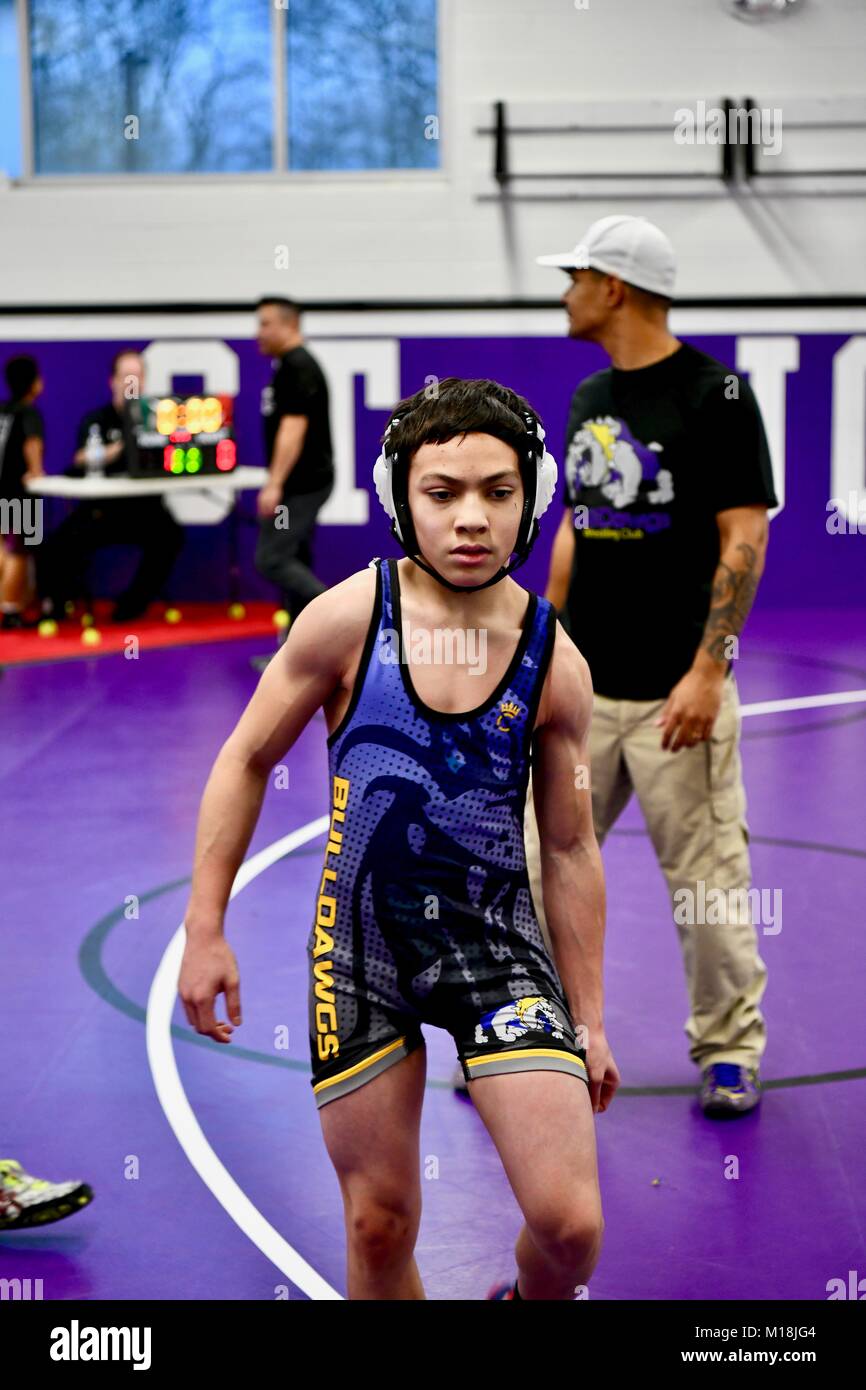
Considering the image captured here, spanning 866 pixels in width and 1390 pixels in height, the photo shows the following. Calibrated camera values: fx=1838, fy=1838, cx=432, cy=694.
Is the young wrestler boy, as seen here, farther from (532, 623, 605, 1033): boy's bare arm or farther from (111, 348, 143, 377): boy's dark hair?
(111, 348, 143, 377): boy's dark hair

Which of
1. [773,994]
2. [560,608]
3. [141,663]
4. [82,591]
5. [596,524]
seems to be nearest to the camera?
[596,524]

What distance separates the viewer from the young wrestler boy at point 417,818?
10.3 ft

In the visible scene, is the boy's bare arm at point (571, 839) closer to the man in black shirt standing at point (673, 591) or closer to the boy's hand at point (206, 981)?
the boy's hand at point (206, 981)

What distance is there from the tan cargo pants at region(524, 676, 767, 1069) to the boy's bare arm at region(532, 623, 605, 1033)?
5.23ft

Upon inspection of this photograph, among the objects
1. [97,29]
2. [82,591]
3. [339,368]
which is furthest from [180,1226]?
[97,29]

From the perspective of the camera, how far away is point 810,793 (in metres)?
8.44

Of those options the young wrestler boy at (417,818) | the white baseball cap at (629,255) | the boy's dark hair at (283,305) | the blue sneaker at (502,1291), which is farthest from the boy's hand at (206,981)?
the boy's dark hair at (283,305)

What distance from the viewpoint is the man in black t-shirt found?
36.2 ft

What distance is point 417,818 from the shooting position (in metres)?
3.18

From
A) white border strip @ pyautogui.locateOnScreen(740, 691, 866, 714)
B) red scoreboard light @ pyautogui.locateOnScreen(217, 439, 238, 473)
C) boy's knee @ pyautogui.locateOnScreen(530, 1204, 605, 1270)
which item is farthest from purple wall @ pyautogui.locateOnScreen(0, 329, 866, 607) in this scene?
boy's knee @ pyautogui.locateOnScreen(530, 1204, 605, 1270)

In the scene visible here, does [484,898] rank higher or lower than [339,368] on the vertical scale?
lower

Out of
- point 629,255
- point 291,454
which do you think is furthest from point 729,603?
point 291,454
